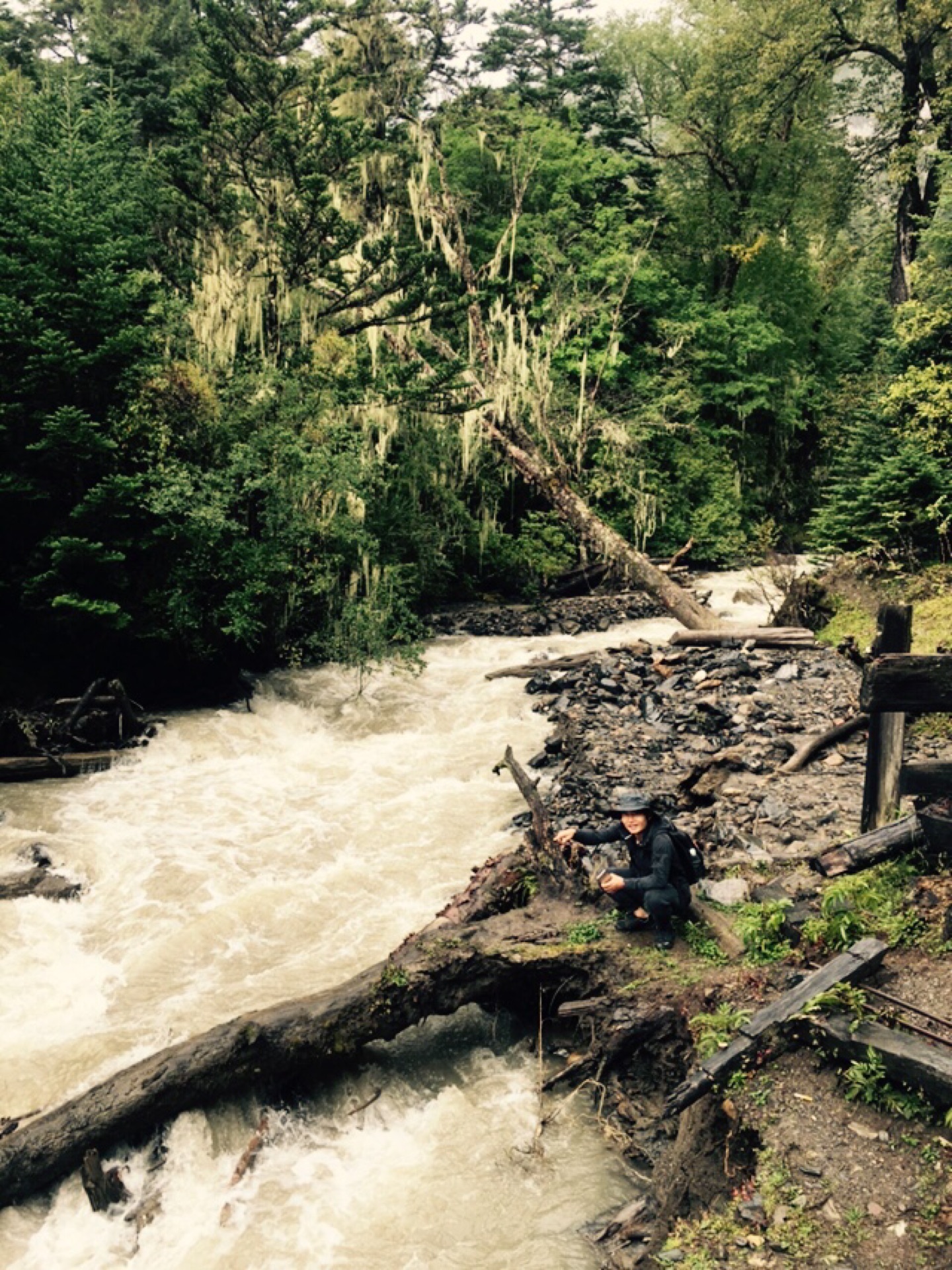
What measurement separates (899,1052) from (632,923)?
2.28 m

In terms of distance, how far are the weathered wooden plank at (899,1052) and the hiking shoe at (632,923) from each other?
5.74ft

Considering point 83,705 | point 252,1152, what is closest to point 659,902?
point 252,1152

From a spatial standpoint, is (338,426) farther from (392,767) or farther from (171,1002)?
(171,1002)

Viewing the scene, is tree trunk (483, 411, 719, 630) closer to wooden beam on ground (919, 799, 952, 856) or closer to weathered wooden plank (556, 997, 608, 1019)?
wooden beam on ground (919, 799, 952, 856)

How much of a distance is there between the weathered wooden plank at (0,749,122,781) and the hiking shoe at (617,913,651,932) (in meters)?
8.58

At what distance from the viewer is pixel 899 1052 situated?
173 inches

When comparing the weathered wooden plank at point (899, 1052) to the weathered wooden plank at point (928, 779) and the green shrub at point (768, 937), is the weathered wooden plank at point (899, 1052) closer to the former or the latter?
the green shrub at point (768, 937)

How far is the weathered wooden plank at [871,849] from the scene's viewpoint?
19.5 ft

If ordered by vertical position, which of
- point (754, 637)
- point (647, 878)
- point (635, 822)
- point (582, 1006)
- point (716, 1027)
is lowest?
point (582, 1006)

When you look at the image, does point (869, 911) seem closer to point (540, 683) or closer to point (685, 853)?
point (685, 853)

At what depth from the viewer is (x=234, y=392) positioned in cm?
1460

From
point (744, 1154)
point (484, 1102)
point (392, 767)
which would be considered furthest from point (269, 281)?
point (744, 1154)

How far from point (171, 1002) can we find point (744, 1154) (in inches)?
188

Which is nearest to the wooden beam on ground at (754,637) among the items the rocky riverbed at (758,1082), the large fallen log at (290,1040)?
the rocky riverbed at (758,1082)
